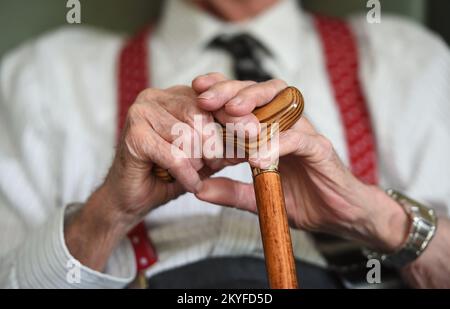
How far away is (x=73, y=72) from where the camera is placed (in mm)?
984

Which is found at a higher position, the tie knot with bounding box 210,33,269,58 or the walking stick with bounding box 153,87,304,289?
the tie knot with bounding box 210,33,269,58

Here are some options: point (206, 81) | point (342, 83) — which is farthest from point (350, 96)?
point (206, 81)

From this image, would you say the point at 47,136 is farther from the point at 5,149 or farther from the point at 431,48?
the point at 431,48

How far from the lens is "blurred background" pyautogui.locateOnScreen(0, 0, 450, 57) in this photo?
111 cm

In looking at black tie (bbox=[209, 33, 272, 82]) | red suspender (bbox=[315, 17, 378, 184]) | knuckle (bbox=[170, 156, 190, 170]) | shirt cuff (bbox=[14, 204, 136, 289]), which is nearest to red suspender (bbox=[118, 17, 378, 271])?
red suspender (bbox=[315, 17, 378, 184])

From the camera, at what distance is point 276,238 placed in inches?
19.8

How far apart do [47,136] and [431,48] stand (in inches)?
23.4

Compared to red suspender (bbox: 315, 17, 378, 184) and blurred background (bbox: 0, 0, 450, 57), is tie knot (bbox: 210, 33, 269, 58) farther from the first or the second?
A: blurred background (bbox: 0, 0, 450, 57)

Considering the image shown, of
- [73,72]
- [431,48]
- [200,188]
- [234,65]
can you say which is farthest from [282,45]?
[200,188]

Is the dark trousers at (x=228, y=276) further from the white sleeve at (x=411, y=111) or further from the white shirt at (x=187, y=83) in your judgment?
the white sleeve at (x=411, y=111)

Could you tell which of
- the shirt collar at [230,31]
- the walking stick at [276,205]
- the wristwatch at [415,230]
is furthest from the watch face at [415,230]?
the shirt collar at [230,31]

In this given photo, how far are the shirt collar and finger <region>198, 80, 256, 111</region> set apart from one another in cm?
42

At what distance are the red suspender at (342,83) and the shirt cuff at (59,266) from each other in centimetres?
23

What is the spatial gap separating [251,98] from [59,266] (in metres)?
0.29
